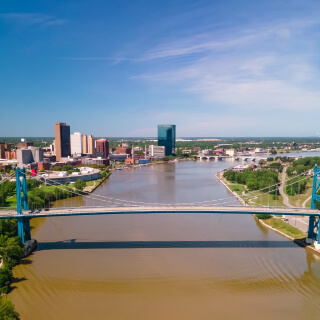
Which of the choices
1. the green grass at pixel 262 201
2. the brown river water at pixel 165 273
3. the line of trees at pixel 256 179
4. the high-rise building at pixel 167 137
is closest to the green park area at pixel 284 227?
the brown river water at pixel 165 273

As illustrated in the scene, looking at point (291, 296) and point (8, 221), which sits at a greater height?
point (8, 221)

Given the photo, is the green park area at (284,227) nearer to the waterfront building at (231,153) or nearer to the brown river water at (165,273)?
the brown river water at (165,273)

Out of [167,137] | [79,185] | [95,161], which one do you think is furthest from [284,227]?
[167,137]

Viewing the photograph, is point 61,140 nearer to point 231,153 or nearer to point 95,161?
point 95,161

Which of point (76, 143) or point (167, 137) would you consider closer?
point (76, 143)

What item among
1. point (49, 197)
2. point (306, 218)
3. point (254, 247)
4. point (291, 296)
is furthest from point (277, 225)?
point (49, 197)

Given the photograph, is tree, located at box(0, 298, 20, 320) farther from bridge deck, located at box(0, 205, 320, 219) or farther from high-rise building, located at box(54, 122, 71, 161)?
high-rise building, located at box(54, 122, 71, 161)

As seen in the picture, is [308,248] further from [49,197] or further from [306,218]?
[49,197]

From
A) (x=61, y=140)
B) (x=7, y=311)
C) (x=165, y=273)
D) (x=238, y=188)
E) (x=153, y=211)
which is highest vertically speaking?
(x=61, y=140)
